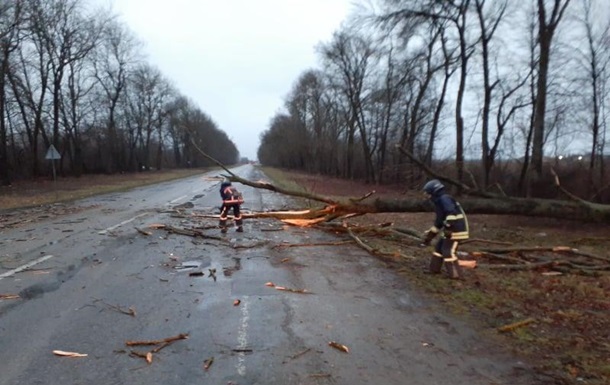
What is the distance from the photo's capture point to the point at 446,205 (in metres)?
7.45

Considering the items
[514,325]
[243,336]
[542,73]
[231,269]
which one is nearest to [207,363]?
[243,336]

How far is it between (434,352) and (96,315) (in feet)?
12.6

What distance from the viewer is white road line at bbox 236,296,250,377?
4.21 meters

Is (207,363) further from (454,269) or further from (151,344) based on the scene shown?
(454,269)

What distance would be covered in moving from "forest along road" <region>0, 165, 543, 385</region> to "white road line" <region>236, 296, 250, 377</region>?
1 cm

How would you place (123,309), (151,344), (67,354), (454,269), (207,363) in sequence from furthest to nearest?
(454,269), (123,309), (151,344), (67,354), (207,363)

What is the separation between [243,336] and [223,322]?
518 mm

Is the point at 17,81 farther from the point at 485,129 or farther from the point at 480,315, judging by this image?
the point at 480,315

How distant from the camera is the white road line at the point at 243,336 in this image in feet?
13.8

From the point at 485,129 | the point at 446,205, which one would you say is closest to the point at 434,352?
the point at 446,205

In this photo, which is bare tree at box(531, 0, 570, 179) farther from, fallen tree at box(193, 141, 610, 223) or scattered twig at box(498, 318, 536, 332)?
scattered twig at box(498, 318, 536, 332)

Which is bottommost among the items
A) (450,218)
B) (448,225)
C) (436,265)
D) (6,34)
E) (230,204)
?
(436,265)

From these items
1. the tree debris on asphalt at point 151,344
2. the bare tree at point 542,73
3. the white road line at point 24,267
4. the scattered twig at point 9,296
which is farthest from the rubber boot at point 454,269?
the bare tree at point 542,73

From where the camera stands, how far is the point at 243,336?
4.96m
